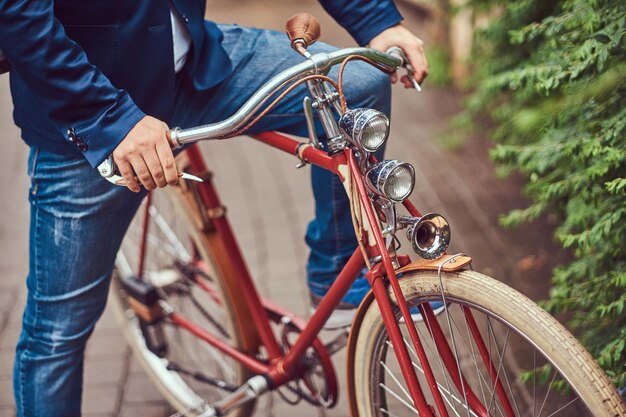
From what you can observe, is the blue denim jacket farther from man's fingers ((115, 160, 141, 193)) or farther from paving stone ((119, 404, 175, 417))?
paving stone ((119, 404, 175, 417))

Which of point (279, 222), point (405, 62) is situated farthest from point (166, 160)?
point (279, 222)

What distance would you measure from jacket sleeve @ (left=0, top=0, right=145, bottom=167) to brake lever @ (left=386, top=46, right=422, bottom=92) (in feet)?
→ 2.27

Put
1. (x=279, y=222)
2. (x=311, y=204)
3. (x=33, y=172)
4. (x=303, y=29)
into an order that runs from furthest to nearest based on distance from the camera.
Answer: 1. (x=311, y=204)
2. (x=279, y=222)
3. (x=33, y=172)
4. (x=303, y=29)

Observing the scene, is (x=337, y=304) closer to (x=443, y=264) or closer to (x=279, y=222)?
(x=443, y=264)

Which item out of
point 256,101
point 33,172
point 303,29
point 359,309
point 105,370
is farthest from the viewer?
point 105,370

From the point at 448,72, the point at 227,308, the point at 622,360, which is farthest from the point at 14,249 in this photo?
the point at 448,72

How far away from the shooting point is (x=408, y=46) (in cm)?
208

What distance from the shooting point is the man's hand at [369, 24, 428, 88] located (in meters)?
2.07

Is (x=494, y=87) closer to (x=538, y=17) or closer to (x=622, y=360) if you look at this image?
(x=538, y=17)

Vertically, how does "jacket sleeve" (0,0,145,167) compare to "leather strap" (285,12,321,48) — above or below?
below

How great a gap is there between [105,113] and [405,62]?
A: 828 mm

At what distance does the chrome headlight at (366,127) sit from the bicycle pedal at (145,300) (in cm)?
133

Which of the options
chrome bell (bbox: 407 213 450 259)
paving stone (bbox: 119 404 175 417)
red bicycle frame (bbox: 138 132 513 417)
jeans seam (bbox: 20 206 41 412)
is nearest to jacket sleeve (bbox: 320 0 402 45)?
red bicycle frame (bbox: 138 132 513 417)

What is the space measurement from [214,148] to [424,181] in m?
1.56
